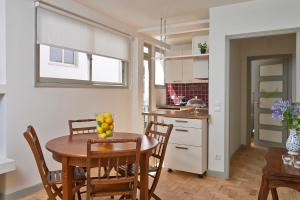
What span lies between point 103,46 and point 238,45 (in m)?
2.87

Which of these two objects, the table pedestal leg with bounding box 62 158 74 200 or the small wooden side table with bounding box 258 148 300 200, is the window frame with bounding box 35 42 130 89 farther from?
the small wooden side table with bounding box 258 148 300 200

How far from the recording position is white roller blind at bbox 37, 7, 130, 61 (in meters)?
2.92

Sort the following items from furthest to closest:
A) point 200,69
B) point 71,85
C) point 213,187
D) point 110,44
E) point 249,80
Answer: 1. point 249,80
2. point 200,69
3. point 110,44
4. point 71,85
5. point 213,187

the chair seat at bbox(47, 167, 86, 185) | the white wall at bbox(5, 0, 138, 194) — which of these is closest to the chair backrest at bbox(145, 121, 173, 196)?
the chair seat at bbox(47, 167, 86, 185)

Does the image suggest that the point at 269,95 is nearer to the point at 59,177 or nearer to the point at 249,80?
the point at 249,80

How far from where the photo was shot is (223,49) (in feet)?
11.1

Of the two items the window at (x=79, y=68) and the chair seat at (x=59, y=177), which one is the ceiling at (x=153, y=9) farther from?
the chair seat at (x=59, y=177)

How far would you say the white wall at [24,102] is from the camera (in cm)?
259

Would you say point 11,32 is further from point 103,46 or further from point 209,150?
point 209,150

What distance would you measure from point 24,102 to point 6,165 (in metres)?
0.73

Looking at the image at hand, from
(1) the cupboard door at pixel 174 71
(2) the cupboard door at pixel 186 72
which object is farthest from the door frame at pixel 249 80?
(1) the cupboard door at pixel 174 71

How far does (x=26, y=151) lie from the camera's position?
2762 mm

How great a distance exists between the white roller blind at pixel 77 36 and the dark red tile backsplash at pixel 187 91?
210 centimetres

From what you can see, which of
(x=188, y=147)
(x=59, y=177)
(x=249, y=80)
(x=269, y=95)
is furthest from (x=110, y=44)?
(x=269, y=95)
